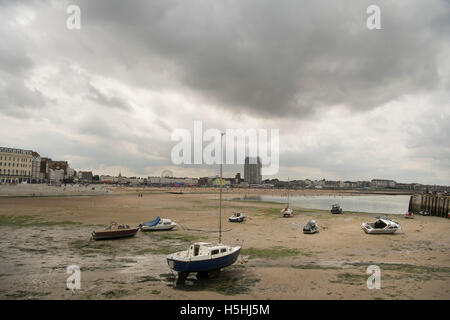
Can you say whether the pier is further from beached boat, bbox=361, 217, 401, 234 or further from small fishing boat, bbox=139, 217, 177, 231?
small fishing boat, bbox=139, 217, 177, 231

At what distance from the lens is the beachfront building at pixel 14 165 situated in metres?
141

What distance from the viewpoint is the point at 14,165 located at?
146 meters

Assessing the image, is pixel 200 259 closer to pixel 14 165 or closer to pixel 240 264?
pixel 240 264

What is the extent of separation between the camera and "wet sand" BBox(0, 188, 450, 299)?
51.7 feet

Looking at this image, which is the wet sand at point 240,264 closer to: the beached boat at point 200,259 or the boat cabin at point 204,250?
the beached boat at point 200,259

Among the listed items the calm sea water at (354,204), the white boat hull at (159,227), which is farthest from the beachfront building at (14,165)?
the white boat hull at (159,227)

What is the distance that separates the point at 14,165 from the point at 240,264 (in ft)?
556

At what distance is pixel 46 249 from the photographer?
82.3 feet

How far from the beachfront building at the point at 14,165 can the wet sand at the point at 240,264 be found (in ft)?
440

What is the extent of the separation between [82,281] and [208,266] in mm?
8037

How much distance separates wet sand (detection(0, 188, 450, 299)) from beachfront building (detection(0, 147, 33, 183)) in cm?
13404

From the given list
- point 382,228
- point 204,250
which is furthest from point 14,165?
point 382,228

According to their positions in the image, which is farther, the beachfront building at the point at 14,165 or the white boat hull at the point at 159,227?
the beachfront building at the point at 14,165
